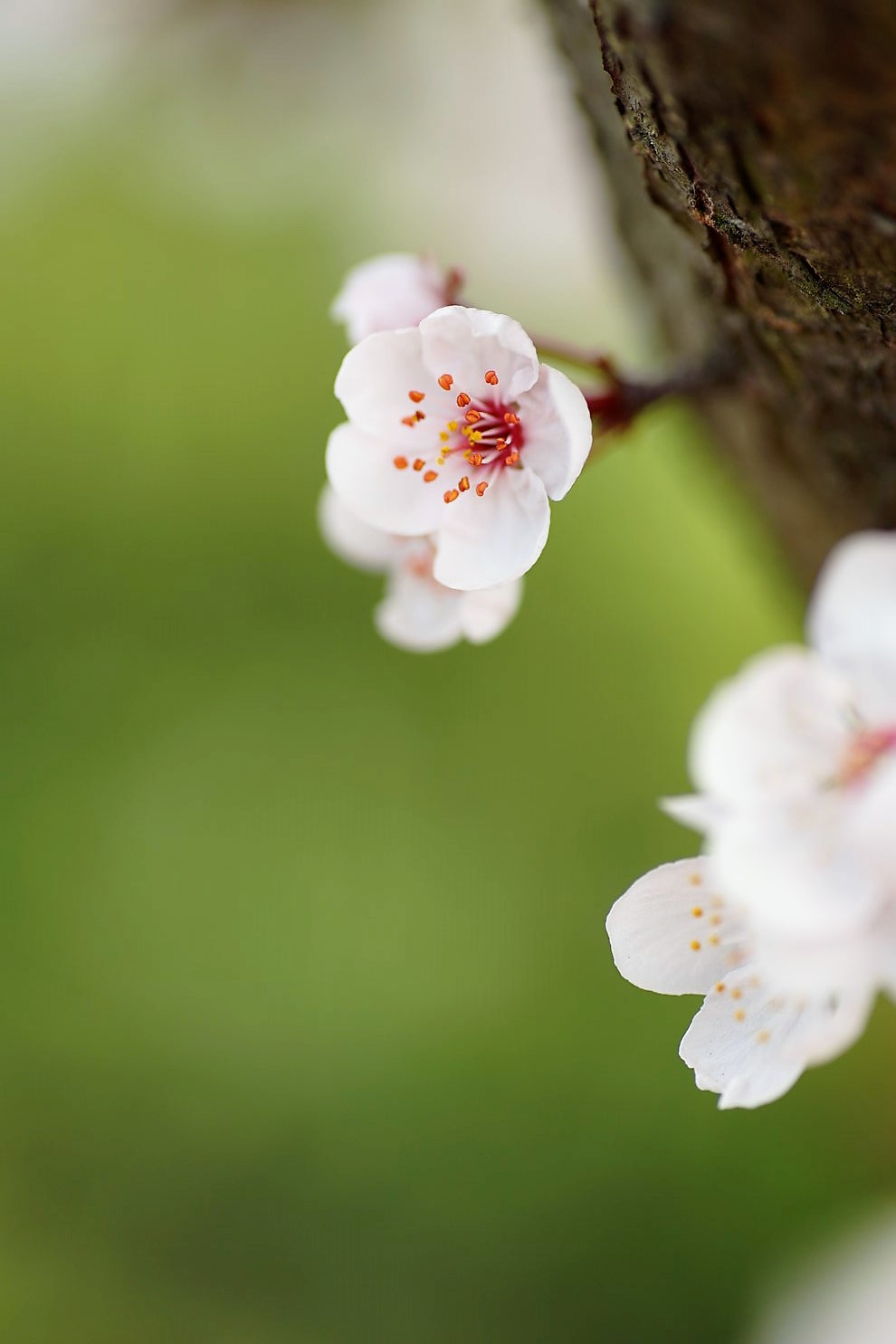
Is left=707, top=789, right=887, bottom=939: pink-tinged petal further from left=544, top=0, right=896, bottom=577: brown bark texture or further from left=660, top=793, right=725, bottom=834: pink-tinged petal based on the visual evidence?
left=544, top=0, right=896, bottom=577: brown bark texture

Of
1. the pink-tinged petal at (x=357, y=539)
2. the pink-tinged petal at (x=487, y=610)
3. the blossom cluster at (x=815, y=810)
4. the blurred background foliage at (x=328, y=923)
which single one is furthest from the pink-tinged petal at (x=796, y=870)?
the blurred background foliage at (x=328, y=923)

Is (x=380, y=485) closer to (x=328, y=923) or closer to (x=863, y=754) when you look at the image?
(x=863, y=754)

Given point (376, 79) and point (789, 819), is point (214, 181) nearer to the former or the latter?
point (376, 79)

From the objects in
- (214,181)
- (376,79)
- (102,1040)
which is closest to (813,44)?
(102,1040)

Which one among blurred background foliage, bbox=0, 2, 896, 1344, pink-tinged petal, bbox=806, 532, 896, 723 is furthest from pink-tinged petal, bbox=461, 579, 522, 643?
blurred background foliage, bbox=0, 2, 896, 1344

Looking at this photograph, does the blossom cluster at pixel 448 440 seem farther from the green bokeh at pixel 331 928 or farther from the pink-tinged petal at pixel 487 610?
the green bokeh at pixel 331 928
